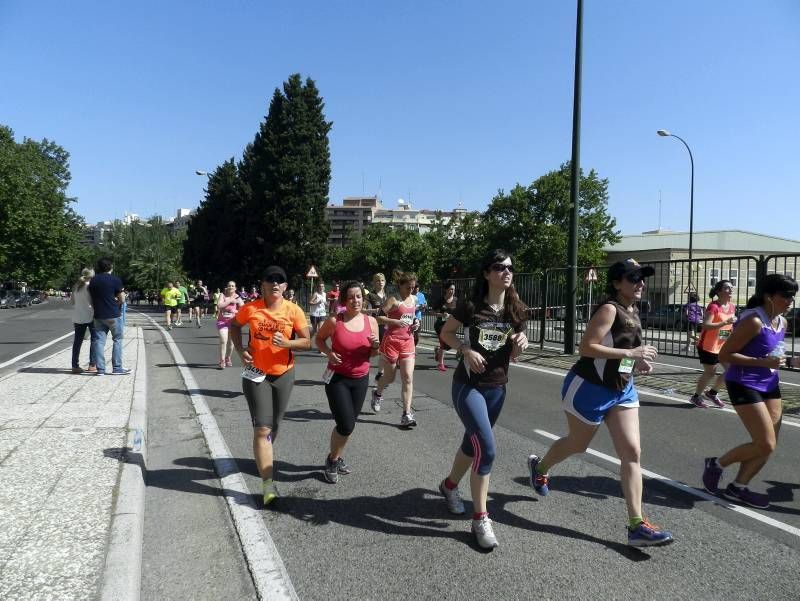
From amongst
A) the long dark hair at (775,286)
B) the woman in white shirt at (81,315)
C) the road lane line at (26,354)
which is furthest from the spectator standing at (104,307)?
the long dark hair at (775,286)

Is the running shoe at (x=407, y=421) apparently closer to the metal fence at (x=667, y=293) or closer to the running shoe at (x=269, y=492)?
the running shoe at (x=269, y=492)

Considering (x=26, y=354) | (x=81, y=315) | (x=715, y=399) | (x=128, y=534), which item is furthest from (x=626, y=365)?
(x=26, y=354)

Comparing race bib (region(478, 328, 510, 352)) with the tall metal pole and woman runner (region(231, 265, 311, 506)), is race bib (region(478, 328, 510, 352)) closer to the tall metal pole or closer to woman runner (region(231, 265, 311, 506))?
woman runner (region(231, 265, 311, 506))

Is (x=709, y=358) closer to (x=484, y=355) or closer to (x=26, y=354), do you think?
(x=484, y=355)

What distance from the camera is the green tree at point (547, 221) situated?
57062mm

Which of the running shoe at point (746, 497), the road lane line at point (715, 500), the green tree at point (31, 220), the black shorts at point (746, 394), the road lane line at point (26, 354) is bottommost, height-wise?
the road lane line at point (26, 354)

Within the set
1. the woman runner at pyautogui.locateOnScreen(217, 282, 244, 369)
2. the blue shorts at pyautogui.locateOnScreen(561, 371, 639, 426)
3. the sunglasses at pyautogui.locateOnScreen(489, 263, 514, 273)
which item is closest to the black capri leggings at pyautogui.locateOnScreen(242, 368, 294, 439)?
the sunglasses at pyautogui.locateOnScreen(489, 263, 514, 273)

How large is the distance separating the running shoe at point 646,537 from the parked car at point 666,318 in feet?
32.9

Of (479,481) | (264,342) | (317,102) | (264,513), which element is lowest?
(264,513)

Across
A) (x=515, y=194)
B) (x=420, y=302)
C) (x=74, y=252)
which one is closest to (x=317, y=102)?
(x=515, y=194)

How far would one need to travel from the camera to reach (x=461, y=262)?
6912cm

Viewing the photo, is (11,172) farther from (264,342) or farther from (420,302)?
(264,342)

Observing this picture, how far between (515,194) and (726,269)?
1911 inches

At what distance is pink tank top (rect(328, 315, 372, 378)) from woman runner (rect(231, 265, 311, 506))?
27cm
